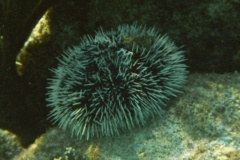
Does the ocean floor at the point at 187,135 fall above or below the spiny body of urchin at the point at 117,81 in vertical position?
below

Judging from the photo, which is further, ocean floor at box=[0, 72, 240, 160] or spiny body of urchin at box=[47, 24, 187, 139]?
spiny body of urchin at box=[47, 24, 187, 139]

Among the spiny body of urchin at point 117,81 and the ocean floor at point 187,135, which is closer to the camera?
the ocean floor at point 187,135

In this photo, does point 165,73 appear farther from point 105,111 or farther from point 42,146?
point 42,146

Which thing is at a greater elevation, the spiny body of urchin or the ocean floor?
the spiny body of urchin

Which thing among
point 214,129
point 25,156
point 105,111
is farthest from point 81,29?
point 214,129
